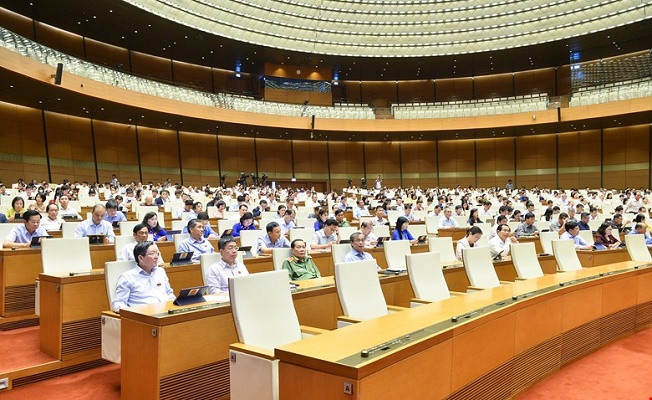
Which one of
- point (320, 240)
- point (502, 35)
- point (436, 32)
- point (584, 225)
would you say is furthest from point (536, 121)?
point (320, 240)

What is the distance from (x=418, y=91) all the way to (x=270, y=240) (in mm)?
24823

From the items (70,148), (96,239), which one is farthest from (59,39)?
(96,239)

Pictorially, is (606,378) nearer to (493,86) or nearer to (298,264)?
(298,264)

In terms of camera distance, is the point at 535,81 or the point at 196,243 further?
the point at 535,81

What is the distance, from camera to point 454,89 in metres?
29.5

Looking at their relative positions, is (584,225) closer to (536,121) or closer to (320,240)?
(320,240)

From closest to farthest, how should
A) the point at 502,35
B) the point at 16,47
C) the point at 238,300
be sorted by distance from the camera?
A: the point at 238,300
the point at 16,47
the point at 502,35

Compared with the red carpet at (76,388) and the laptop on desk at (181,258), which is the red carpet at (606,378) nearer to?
the red carpet at (76,388)

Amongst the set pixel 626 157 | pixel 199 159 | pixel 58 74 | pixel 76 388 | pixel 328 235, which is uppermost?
pixel 58 74

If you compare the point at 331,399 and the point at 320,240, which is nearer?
the point at 331,399

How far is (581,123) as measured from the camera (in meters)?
23.9

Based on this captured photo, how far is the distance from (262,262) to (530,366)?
320cm

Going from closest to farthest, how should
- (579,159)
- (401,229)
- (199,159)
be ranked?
(401,229)
(199,159)
(579,159)

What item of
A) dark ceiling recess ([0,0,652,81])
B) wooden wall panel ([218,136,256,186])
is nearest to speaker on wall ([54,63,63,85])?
dark ceiling recess ([0,0,652,81])
